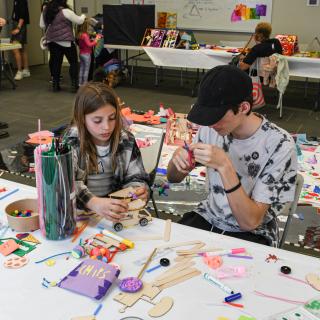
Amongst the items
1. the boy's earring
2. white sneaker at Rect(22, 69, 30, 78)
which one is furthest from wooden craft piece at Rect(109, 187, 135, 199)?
white sneaker at Rect(22, 69, 30, 78)

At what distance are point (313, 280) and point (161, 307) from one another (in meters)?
0.41

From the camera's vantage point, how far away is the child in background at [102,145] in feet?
5.47

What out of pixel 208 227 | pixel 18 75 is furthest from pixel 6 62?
pixel 208 227

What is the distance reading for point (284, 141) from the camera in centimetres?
145

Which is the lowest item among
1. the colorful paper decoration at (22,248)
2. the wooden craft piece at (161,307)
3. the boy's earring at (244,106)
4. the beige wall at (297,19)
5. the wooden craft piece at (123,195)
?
the wooden craft piece at (161,307)

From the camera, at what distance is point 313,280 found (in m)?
1.08

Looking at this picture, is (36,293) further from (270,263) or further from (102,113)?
(102,113)

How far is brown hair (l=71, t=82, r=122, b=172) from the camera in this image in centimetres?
167

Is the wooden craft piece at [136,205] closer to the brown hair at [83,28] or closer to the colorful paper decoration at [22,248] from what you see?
the colorful paper decoration at [22,248]

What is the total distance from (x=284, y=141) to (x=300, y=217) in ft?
4.66

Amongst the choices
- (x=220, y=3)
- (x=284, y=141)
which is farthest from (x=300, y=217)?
(x=220, y=3)

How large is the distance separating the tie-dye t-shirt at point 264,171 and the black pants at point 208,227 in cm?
2

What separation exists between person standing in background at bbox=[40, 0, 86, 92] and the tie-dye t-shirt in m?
5.10

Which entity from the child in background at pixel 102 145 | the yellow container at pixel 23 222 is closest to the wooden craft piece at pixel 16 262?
the yellow container at pixel 23 222
